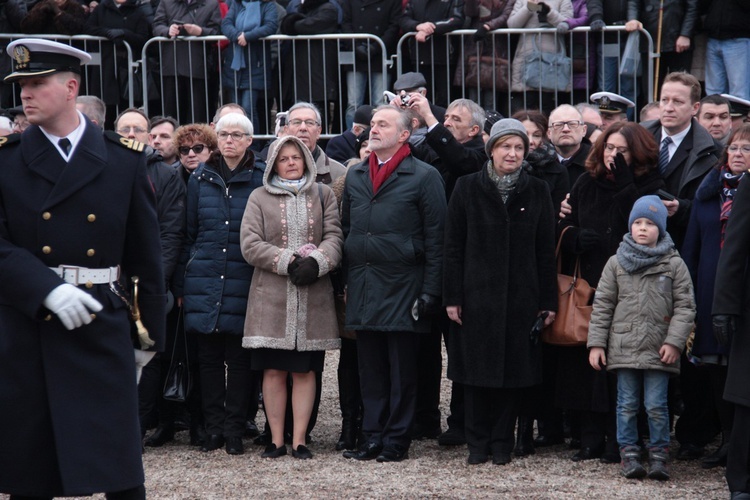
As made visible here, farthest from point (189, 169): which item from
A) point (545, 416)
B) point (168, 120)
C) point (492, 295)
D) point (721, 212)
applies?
point (721, 212)

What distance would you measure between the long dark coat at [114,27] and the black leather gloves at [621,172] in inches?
255

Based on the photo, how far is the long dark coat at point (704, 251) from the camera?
659 centimetres

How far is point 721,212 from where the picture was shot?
21.8ft

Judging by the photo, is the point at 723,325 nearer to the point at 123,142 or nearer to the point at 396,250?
the point at 396,250

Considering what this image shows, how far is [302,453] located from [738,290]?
2776 mm

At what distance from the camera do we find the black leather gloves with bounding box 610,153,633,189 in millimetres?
6961

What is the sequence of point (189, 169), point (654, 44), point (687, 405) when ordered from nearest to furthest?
point (687, 405) < point (189, 169) < point (654, 44)

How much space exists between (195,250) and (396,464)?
186 cm

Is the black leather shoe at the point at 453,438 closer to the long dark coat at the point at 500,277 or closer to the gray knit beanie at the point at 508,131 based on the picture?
the long dark coat at the point at 500,277

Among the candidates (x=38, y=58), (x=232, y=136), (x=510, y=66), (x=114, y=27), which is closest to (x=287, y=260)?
(x=232, y=136)

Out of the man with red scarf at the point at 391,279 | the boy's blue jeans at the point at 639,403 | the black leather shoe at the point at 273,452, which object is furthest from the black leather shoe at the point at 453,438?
the boy's blue jeans at the point at 639,403

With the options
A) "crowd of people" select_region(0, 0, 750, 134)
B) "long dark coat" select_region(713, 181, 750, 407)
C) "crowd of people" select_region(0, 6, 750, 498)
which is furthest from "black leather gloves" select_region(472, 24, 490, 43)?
"long dark coat" select_region(713, 181, 750, 407)

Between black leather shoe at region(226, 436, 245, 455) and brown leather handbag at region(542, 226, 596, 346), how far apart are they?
6.49ft

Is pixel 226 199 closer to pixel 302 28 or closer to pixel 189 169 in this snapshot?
pixel 189 169
